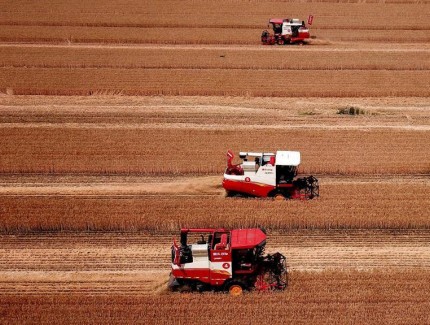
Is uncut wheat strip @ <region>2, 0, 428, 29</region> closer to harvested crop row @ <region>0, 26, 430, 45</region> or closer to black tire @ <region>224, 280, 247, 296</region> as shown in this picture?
harvested crop row @ <region>0, 26, 430, 45</region>

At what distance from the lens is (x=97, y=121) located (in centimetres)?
3119

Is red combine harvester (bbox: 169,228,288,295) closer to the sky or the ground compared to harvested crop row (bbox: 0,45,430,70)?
closer to the ground

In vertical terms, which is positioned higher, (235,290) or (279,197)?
(279,197)

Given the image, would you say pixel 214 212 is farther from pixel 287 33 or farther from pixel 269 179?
pixel 287 33

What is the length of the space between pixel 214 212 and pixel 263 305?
571 centimetres

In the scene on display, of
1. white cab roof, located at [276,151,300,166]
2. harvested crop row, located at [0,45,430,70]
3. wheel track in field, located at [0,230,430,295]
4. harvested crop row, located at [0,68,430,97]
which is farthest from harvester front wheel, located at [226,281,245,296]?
harvested crop row, located at [0,45,430,70]

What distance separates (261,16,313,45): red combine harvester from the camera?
44812 mm

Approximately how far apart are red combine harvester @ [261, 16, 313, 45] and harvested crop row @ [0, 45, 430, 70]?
1.05m

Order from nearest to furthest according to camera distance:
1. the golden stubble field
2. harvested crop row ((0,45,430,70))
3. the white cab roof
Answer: the golden stubble field < the white cab roof < harvested crop row ((0,45,430,70))

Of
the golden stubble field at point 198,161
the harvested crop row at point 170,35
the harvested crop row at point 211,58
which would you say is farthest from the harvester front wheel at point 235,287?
the harvested crop row at point 170,35

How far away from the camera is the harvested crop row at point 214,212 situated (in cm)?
2044

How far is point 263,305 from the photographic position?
618 inches

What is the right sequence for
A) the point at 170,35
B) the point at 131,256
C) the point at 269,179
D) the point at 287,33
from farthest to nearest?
the point at 170,35
the point at 287,33
the point at 269,179
the point at 131,256

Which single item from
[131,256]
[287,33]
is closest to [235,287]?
[131,256]
